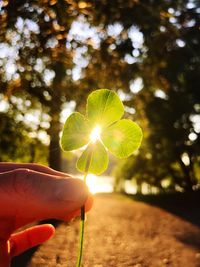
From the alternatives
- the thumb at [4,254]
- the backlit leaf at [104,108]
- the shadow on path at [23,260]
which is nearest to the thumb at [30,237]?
the thumb at [4,254]

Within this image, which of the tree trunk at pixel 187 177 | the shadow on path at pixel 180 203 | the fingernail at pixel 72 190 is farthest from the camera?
the tree trunk at pixel 187 177

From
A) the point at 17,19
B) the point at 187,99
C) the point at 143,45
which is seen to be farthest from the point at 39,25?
the point at 187,99

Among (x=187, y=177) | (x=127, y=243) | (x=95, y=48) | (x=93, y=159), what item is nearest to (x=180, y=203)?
(x=187, y=177)

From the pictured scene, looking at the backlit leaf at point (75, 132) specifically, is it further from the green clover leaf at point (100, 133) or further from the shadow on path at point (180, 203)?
the shadow on path at point (180, 203)

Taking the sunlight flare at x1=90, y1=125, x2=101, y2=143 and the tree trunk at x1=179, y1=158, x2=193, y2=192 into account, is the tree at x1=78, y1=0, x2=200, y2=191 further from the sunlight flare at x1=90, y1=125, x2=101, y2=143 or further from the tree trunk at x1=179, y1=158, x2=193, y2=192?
the tree trunk at x1=179, y1=158, x2=193, y2=192

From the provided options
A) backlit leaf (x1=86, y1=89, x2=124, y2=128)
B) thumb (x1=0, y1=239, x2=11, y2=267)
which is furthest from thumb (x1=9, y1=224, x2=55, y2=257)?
backlit leaf (x1=86, y1=89, x2=124, y2=128)

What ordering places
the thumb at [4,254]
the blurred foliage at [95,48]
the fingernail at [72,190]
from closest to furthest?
the fingernail at [72,190], the thumb at [4,254], the blurred foliage at [95,48]
